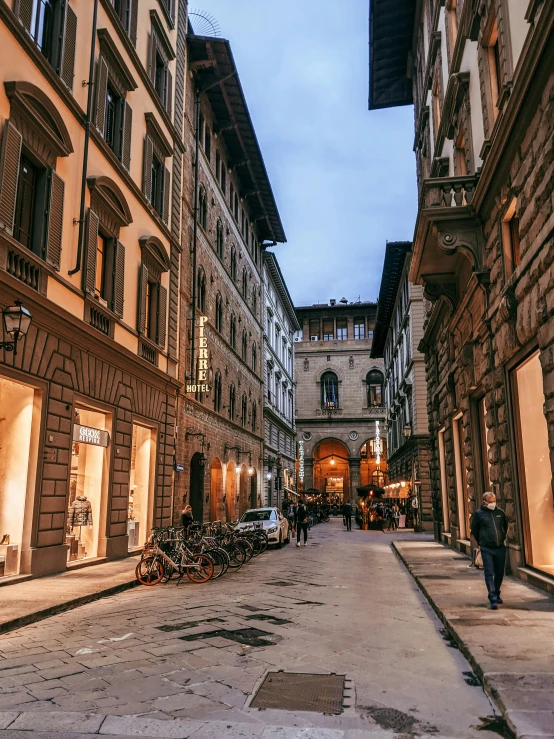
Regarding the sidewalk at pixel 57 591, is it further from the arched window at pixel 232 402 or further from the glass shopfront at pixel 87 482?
the arched window at pixel 232 402

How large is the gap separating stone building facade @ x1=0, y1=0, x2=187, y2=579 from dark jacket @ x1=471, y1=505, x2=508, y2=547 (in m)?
7.88

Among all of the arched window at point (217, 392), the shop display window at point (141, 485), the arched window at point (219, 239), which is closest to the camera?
the shop display window at point (141, 485)

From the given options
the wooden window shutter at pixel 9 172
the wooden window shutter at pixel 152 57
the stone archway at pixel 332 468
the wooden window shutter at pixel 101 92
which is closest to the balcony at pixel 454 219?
the wooden window shutter at pixel 101 92

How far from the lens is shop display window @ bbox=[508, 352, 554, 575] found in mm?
10492

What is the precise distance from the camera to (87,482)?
1504 centimetres

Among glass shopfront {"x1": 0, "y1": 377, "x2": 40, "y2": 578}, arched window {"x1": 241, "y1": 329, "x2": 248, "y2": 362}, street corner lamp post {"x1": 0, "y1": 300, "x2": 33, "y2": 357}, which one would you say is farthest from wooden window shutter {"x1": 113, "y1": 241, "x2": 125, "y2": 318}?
arched window {"x1": 241, "y1": 329, "x2": 248, "y2": 362}

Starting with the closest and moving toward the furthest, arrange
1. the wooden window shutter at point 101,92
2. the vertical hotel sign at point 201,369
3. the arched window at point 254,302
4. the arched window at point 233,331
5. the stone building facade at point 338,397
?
1. the wooden window shutter at point 101,92
2. the vertical hotel sign at point 201,369
3. the arched window at point 233,331
4. the arched window at point 254,302
5. the stone building facade at point 338,397

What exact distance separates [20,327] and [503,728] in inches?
337

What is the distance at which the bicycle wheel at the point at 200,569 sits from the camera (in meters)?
12.5

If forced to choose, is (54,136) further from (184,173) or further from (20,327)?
(184,173)

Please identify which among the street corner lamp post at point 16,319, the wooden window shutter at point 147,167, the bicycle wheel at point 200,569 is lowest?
the bicycle wheel at point 200,569

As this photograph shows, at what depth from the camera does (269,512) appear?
74.1 ft

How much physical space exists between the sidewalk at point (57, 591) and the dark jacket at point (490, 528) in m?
6.16

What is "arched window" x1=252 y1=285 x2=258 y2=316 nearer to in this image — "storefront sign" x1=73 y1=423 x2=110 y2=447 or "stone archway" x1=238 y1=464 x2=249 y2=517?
"stone archway" x1=238 y1=464 x2=249 y2=517
